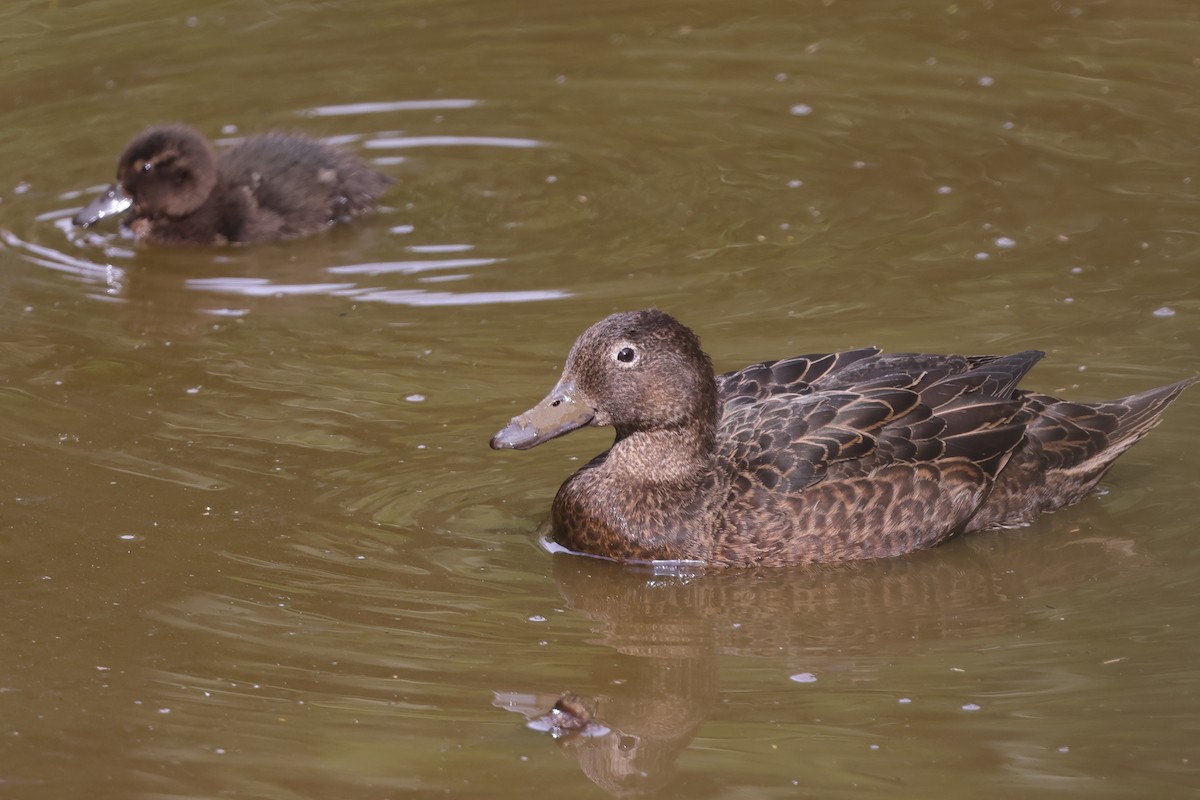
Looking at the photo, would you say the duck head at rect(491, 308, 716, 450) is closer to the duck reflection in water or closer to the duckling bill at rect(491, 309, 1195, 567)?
the duckling bill at rect(491, 309, 1195, 567)

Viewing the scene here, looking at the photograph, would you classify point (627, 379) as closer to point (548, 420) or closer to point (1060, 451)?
point (548, 420)

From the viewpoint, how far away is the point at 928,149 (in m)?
9.71

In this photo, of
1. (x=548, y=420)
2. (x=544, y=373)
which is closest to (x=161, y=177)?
(x=544, y=373)

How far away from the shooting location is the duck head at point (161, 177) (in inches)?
364

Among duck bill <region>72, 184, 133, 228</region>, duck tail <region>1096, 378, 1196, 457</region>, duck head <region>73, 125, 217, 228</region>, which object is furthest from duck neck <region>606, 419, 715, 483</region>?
duck bill <region>72, 184, 133, 228</region>

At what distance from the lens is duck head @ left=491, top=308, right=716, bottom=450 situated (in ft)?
19.8

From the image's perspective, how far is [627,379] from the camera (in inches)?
238

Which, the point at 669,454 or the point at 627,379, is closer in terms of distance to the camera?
the point at 627,379

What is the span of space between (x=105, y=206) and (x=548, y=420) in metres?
4.13

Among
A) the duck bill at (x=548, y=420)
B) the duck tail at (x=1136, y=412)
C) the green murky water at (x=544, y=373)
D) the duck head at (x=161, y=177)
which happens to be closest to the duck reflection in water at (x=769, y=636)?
the green murky water at (x=544, y=373)

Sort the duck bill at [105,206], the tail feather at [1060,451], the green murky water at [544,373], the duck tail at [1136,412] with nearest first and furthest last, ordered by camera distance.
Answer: the green murky water at [544,373] < the tail feather at [1060,451] < the duck tail at [1136,412] < the duck bill at [105,206]

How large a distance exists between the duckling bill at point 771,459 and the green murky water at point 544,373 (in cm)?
13

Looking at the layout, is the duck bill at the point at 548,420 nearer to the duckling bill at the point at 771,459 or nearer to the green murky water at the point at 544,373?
the duckling bill at the point at 771,459

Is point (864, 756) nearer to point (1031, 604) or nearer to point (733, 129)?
point (1031, 604)
